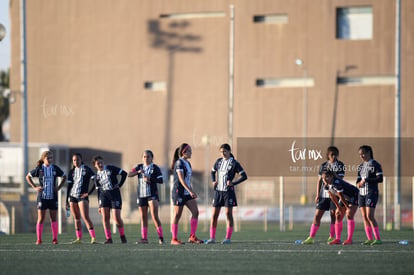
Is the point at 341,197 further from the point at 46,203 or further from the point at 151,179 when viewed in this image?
the point at 46,203

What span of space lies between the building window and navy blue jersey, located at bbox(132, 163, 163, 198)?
35508 millimetres

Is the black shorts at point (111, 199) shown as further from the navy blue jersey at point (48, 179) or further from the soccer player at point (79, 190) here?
the navy blue jersey at point (48, 179)

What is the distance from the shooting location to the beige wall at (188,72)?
54.2m

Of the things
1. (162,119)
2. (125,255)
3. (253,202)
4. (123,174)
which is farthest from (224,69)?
(125,255)

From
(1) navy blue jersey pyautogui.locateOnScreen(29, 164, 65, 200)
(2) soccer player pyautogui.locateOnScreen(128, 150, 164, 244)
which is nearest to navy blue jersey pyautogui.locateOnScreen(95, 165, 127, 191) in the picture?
(2) soccer player pyautogui.locateOnScreen(128, 150, 164, 244)

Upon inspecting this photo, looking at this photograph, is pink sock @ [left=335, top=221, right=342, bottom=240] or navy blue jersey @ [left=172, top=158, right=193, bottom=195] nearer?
pink sock @ [left=335, top=221, right=342, bottom=240]

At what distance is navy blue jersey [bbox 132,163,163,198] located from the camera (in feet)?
68.1

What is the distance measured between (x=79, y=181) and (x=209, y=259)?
19.5 ft

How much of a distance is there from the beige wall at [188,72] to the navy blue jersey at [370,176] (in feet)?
111

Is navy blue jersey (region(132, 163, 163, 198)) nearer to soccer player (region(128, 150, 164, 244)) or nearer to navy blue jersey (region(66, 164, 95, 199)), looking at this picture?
soccer player (region(128, 150, 164, 244))

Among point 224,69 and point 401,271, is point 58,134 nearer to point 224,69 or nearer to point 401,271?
point 224,69

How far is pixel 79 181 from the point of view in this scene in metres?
21.5

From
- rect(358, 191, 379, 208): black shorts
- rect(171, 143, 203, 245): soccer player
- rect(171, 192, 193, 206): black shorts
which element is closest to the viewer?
rect(358, 191, 379, 208): black shorts

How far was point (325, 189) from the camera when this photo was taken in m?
20.3
